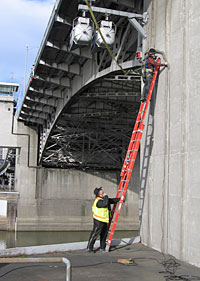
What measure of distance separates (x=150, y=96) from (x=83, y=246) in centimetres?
378

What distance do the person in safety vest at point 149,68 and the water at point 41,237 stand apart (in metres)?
20.6

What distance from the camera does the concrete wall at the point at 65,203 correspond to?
3334 centimetres

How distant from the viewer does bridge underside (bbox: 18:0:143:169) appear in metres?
13.9

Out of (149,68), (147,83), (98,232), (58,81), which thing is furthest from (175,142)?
(58,81)

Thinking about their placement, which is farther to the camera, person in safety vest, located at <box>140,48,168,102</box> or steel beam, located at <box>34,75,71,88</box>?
steel beam, located at <box>34,75,71,88</box>

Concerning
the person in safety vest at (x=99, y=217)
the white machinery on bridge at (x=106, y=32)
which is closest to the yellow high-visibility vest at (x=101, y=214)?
the person in safety vest at (x=99, y=217)

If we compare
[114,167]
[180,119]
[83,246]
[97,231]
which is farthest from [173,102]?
[114,167]

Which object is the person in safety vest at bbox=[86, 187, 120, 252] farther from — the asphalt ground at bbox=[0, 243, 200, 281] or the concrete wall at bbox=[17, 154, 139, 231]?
the concrete wall at bbox=[17, 154, 139, 231]

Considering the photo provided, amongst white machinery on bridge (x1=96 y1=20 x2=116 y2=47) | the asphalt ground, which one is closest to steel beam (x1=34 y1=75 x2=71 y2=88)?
white machinery on bridge (x1=96 y1=20 x2=116 y2=47)

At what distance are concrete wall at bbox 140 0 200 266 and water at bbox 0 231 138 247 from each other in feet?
66.1

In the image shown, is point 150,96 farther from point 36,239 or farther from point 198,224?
point 36,239

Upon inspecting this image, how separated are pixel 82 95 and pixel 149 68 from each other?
40.1 feet

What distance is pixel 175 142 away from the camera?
8.02m

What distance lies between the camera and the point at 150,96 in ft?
29.6
